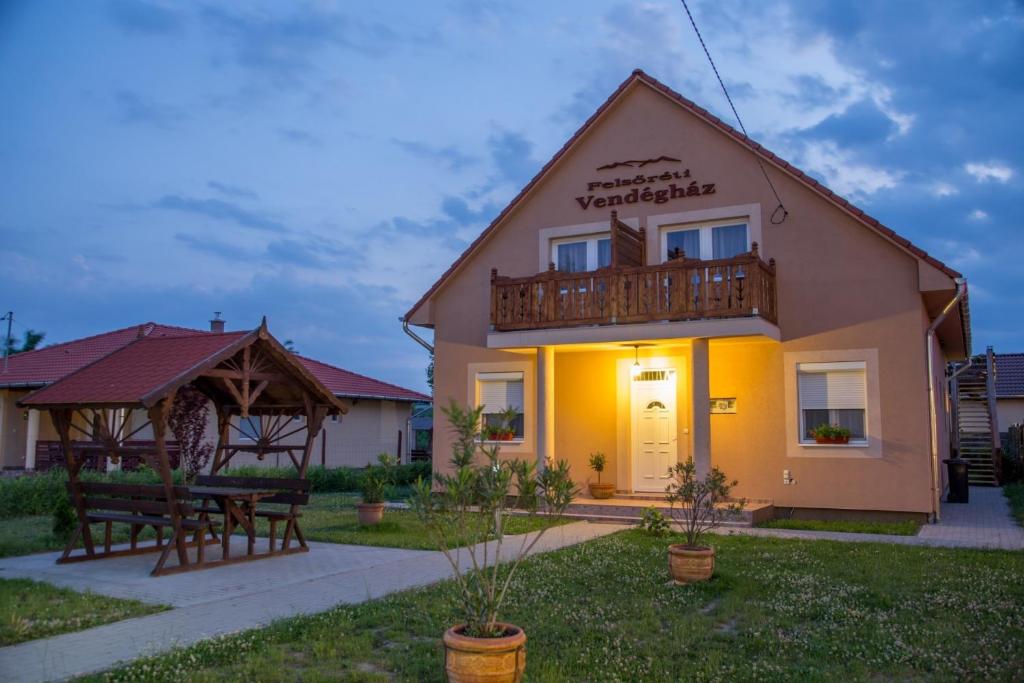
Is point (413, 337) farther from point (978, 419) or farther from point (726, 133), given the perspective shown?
point (978, 419)

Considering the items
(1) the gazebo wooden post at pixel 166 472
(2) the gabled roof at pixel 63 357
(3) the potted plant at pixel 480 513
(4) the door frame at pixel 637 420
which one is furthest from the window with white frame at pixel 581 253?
(2) the gabled roof at pixel 63 357

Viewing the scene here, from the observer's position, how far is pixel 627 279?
1488 cm

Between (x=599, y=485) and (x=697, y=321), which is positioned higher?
(x=697, y=321)

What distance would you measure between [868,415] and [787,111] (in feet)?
17.7

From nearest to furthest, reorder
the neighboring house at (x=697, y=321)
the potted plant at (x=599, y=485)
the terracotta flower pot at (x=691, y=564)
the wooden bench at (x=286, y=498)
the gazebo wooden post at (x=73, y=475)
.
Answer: the terracotta flower pot at (x=691, y=564)
the gazebo wooden post at (x=73, y=475)
the wooden bench at (x=286, y=498)
the neighboring house at (x=697, y=321)
the potted plant at (x=599, y=485)

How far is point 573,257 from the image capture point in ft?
56.3

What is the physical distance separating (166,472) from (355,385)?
18923 mm

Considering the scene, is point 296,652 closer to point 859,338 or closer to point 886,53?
point 886,53

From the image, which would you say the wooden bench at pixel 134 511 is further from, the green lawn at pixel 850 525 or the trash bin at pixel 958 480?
the trash bin at pixel 958 480

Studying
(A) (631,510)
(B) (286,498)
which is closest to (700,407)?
(A) (631,510)

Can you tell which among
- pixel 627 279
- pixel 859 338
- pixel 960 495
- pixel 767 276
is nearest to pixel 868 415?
pixel 859 338

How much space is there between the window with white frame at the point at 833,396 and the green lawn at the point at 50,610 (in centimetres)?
1102

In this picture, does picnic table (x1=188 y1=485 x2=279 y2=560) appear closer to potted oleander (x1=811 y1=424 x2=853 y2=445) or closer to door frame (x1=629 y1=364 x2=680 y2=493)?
door frame (x1=629 y1=364 x2=680 y2=493)

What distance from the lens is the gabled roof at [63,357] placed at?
76.9 ft
